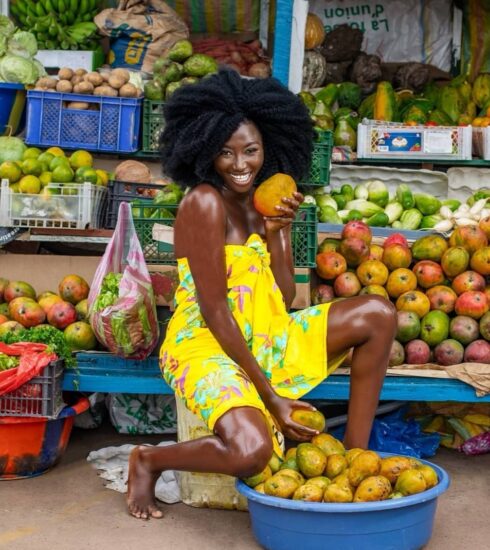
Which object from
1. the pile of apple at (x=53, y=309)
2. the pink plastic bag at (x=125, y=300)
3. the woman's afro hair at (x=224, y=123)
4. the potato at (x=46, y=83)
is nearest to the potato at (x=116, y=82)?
the potato at (x=46, y=83)

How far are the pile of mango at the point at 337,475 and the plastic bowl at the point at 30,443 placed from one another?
121cm

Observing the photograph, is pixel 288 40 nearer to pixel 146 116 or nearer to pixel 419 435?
pixel 146 116

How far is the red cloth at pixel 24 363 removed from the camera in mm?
3838

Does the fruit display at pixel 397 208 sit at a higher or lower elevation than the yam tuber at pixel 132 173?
lower

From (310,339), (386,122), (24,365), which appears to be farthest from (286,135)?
(386,122)

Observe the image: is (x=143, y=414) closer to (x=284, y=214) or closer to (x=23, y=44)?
(x=284, y=214)

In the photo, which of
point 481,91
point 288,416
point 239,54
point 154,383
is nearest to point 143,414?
point 154,383

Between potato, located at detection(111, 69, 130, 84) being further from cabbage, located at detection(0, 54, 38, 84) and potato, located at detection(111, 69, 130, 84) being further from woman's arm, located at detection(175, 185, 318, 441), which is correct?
woman's arm, located at detection(175, 185, 318, 441)

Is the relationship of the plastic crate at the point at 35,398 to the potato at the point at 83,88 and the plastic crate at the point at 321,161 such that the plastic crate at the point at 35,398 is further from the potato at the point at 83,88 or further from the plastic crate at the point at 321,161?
the potato at the point at 83,88

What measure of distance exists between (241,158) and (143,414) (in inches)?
73.3

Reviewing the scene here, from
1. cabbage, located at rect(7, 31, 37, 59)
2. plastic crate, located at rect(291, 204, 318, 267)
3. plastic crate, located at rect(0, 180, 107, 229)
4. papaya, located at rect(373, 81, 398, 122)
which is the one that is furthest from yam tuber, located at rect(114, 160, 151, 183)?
papaya, located at rect(373, 81, 398, 122)

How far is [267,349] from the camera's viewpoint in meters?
3.54

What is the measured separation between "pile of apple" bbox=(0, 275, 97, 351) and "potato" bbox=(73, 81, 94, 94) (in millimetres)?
1458

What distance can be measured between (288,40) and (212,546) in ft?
10.3
